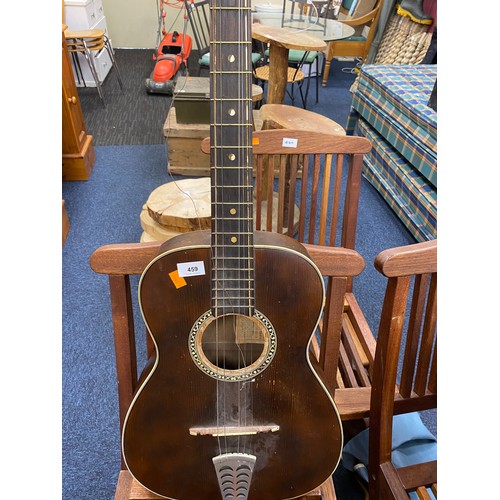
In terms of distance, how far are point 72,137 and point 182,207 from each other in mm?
1229

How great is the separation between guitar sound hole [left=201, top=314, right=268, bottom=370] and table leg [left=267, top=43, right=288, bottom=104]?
1.92 meters

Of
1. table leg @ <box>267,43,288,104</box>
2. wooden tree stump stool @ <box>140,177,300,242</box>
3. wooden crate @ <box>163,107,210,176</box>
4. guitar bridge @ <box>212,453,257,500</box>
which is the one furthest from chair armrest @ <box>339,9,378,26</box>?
guitar bridge @ <box>212,453,257,500</box>

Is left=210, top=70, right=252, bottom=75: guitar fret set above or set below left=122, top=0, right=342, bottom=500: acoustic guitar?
above

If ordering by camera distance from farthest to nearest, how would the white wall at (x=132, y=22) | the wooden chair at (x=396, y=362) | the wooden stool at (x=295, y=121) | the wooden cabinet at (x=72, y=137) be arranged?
the white wall at (x=132, y=22) → the wooden cabinet at (x=72, y=137) → the wooden stool at (x=295, y=121) → the wooden chair at (x=396, y=362)

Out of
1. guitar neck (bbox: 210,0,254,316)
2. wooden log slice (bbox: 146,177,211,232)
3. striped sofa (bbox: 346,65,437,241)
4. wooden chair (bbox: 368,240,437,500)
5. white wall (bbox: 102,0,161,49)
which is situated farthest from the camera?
white wall (bbox: 102,0,161,49)

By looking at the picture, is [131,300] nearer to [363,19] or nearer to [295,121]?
[295,121]

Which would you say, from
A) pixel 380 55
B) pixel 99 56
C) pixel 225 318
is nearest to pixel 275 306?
pixel 225 318

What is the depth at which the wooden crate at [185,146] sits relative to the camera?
2559mm

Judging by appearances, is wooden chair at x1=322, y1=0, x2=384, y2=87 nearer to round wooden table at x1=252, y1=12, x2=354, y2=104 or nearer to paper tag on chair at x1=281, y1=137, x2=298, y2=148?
round wooden table at x1=252, y1=12, x2=354, y2=104

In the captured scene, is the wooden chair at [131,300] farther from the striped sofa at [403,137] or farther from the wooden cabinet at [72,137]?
the wooden cabinet at [72,137]

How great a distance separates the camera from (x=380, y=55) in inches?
153

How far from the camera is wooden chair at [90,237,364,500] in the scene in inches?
29.7

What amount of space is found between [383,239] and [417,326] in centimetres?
153

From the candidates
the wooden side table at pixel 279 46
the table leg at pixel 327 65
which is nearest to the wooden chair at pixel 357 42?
the table leg at pixel 327 65
